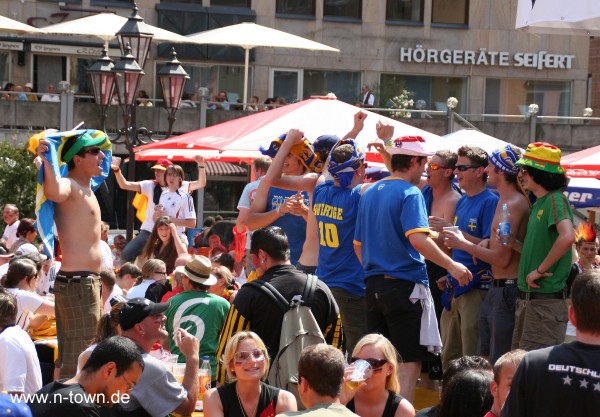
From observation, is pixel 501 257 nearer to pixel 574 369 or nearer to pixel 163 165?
pixel 574 369

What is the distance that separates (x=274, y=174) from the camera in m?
8.57

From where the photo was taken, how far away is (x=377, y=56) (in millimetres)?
40031

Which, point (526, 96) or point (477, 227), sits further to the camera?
point (526, 96)

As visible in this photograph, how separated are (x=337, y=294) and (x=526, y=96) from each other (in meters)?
34.7

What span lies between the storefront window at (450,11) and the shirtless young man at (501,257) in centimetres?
3387

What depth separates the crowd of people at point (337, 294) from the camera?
584cm

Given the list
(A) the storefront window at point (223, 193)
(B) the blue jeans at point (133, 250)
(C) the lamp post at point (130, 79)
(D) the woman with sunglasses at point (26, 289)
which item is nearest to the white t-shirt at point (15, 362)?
(D) the woman with sunglasses at point (26, 289)

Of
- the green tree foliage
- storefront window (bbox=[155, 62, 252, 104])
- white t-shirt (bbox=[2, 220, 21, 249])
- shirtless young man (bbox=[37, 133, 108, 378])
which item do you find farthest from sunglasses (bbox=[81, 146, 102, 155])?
storefront window (bbox=[155, 62, 252, 104])

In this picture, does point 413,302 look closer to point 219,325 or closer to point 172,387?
point 219,325

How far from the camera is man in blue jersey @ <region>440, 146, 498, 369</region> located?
8.23m

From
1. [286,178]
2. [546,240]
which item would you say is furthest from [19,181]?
[546,240]

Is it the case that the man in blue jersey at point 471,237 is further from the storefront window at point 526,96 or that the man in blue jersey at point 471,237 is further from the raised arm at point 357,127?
the storefront window at point 526,96

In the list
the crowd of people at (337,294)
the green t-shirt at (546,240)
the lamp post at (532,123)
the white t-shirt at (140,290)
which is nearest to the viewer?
the crowd of people at (337,294)

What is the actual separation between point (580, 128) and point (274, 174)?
25416 mm
